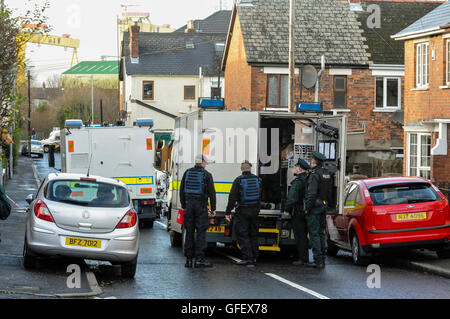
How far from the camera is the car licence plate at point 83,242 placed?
12.2 metres

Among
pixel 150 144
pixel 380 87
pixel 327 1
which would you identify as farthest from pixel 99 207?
pixel 327 1

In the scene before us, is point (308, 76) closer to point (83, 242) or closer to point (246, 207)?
point (246, 207)

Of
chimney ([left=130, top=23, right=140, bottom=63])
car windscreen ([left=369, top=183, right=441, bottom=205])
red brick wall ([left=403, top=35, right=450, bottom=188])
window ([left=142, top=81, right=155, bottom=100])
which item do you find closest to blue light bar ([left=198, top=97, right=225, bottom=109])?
car windscreen ([left=369, top=183, right=441, bottom=205])

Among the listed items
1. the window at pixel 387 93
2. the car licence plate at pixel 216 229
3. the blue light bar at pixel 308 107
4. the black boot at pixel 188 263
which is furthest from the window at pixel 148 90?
the black boot at pixel 188 263

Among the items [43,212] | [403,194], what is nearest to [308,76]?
[403,194]

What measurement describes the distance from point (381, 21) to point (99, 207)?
94.5 feet

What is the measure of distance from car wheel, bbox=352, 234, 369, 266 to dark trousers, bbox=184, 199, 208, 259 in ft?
9.59

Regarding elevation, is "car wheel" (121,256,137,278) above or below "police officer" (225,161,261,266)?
below

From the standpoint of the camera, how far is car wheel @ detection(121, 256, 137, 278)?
12.6 meters

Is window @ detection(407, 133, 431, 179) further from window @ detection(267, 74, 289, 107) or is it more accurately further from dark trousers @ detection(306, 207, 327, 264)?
dark trousers @ detection(306, 207, 327, 264)

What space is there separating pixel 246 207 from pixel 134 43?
164ft

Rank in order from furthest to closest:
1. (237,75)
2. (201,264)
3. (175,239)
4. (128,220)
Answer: (237,75) → (175,239) → (201,264) → (128,220)

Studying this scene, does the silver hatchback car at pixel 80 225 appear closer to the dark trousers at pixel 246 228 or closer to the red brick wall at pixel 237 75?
the dark trousers at pixel 246 228

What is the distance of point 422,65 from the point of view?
26.0 m
